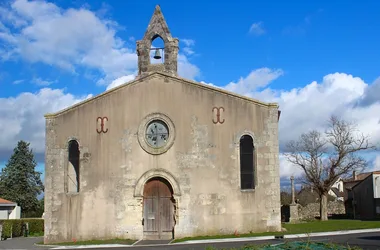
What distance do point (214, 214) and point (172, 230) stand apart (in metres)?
2.30

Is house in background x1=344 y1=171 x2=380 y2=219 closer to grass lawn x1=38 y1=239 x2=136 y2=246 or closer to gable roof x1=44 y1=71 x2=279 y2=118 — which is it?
gable roof x1=44 y1=71 x2=279 y2=118

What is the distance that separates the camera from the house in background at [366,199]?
150 ft

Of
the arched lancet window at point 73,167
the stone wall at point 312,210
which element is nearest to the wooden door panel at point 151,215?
the arched lancet window at point 73,167

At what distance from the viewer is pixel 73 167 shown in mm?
25641

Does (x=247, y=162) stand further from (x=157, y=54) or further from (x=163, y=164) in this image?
(x=157, y=54)

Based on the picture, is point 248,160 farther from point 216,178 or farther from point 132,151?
point 132,151

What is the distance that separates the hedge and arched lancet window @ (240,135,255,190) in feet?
56.4

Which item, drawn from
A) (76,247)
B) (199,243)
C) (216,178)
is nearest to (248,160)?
(216,178)

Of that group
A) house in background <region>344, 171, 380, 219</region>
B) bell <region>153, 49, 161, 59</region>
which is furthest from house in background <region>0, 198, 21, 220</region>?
house in background <region>344, 171, 380, 219</region>

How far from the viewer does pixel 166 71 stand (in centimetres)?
2578

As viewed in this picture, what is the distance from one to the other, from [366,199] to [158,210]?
31516mm

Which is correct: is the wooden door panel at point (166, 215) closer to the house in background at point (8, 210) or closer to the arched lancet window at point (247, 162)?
the arched lancet window at point (247, 162)

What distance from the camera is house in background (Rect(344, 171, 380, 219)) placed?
4575 centimetres

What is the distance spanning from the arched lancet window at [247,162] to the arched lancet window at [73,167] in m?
8.76
